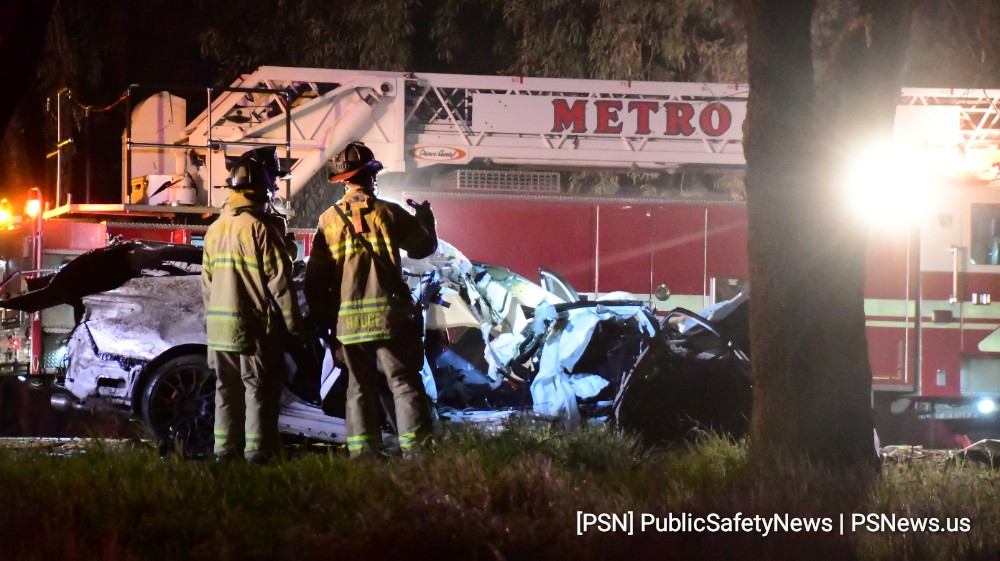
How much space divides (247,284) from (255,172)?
1.94 ft

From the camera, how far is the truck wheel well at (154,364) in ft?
23.7

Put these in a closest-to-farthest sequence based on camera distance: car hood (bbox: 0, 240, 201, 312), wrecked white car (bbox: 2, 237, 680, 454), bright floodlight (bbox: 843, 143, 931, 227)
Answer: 1. wrecked white car (bbox: 2, 237, 680, 454)
2. car hood (bbox: 0, 240, 201, 312)
3. bright floodlight (bbox: 843, 143, 931, 227)

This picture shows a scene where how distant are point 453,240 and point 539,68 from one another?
21.7 ft

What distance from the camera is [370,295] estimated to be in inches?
238

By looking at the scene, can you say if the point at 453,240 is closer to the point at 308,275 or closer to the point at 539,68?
the point at 308,275

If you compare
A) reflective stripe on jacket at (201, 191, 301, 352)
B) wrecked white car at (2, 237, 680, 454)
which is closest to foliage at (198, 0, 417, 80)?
wrecked white car at (2, 237, 680, 454)

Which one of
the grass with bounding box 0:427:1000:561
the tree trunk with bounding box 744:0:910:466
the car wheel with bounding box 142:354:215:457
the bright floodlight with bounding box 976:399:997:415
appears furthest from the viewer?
the bright floodlight with bounding box 976:399:997:415

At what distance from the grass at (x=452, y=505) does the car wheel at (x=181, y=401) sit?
1190 mm

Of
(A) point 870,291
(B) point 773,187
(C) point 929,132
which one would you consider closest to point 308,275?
(B) point 773,187

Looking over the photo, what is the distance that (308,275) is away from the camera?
20.5 feet

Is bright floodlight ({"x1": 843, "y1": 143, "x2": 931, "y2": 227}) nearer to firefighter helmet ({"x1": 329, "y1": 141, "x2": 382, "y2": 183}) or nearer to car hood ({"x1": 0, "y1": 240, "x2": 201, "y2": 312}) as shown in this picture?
firefighter helmet ({"x1": 329, "y1": 141, "x2": 382, "y2": 183})

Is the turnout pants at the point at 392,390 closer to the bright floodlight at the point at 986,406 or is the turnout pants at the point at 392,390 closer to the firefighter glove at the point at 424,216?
the firefighter glove at the point at 424,216

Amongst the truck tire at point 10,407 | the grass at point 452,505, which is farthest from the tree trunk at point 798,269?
the truck tire at point 10,407

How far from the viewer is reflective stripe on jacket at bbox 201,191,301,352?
6062mm
